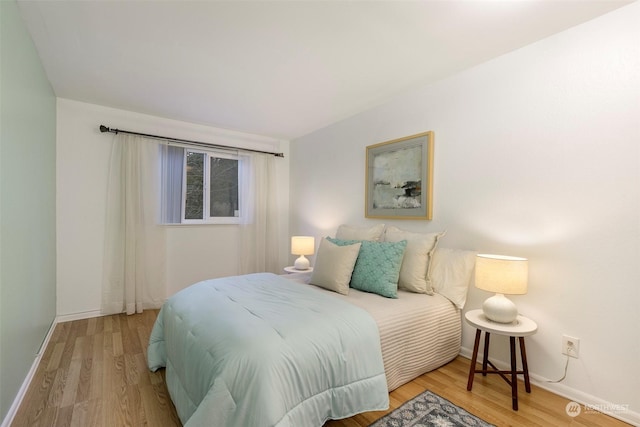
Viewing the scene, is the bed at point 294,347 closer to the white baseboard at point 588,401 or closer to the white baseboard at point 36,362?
the white baseboard at point 588,401

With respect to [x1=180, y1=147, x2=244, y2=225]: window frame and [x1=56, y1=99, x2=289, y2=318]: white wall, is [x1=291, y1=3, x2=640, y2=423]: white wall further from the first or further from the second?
[x1=56, y1=99, x2=289, y2=318]: white wall

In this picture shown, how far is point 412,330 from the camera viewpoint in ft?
6.30

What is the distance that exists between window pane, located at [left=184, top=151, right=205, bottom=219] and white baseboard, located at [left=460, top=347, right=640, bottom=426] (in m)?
3.81

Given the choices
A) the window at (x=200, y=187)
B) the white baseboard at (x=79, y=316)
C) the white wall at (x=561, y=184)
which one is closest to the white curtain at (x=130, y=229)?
the white baseboard at (x=79, y=316)

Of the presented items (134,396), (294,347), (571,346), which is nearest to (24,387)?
(134,396)

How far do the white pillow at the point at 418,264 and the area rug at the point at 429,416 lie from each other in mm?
771

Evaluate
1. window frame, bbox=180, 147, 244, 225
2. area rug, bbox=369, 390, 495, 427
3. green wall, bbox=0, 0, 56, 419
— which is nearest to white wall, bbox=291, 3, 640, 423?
area rug, bbox=369, 390, 495, 427

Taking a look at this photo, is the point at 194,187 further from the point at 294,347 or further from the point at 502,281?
the point at 502,281

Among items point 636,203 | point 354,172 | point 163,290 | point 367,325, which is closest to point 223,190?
point 163,290

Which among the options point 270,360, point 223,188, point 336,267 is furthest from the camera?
point 223,188

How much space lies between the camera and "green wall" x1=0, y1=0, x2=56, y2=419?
1.46 meters

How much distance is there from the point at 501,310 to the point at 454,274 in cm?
47

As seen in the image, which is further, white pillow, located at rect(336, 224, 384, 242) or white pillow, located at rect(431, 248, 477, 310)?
white pillow, located at rect(336, 224, 384, 242)

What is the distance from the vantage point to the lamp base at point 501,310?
1.79 meters
